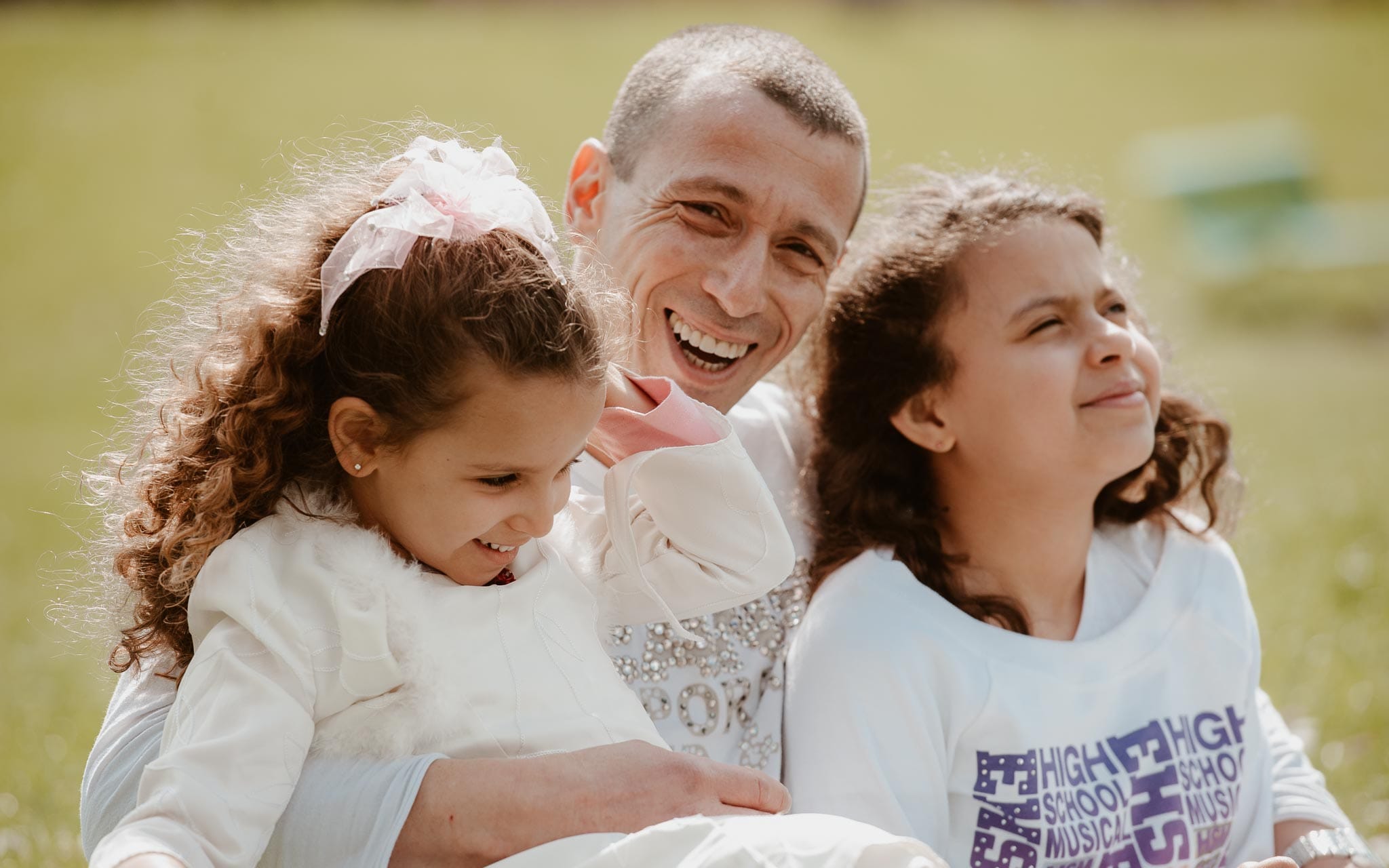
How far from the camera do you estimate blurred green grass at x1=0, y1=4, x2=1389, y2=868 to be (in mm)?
4770

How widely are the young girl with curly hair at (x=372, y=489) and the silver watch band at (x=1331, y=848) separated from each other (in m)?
1.31

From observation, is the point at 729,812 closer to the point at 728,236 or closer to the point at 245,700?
the point at 245,700

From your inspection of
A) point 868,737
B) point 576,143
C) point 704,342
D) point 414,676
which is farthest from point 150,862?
point 576,143

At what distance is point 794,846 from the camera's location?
2.02m

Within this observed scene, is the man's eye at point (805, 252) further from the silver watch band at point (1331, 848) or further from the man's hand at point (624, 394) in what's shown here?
the silver watch band at point (1331, 848)

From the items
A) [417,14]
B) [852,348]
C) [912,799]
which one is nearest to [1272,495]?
[852,348]

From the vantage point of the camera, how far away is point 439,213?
7.14 feet

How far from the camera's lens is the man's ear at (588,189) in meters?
3.22

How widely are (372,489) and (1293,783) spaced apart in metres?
2.08

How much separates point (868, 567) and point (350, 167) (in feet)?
4.21

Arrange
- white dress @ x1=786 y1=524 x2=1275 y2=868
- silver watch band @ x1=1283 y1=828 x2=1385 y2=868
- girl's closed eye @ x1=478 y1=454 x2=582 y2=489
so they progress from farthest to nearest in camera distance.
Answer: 1. silver watch band @ x1=1283 y1=828 x2=1385 y2=868
2. white dress @ x1=786 y1=524 x2=1275 y2=868
3. girl's closed eye @ x1=478 y1=454 x2=582 y2=489

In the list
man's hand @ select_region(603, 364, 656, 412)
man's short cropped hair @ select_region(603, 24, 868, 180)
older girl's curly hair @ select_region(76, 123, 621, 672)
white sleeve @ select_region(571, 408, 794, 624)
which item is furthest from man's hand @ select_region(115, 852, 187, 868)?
man's short cropped hair @ select_region(603, 24, 868, 180)

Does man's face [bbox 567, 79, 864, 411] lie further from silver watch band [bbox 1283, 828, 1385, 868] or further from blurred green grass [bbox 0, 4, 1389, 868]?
silver watch band [bbox 1283, 828, 1385, 868]

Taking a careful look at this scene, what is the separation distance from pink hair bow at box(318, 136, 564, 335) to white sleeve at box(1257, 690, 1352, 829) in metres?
1.94
